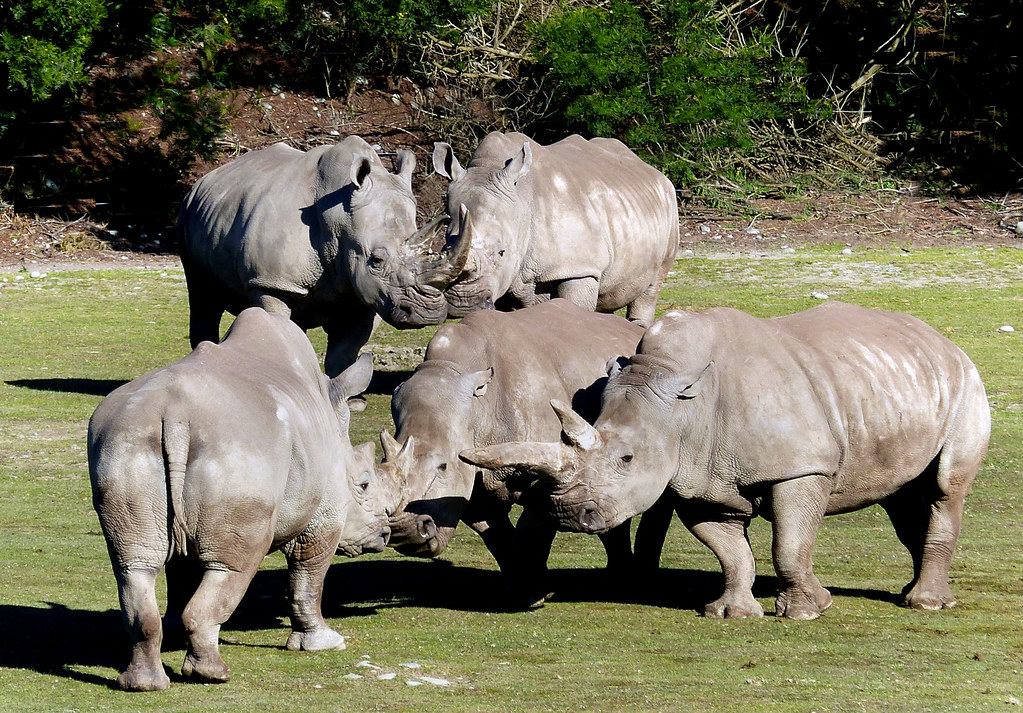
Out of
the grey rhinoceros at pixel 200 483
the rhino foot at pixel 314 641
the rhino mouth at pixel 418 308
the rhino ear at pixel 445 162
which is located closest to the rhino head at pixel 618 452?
the rhino foot at pixel 314 641

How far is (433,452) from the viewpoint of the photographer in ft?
28.0

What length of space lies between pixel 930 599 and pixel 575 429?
2251mm

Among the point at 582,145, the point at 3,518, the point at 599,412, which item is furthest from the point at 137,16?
the point at 599,412

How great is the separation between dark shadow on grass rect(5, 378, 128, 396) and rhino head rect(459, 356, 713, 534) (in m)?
7.27

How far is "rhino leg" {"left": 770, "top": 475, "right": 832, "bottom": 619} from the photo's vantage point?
8.38 m

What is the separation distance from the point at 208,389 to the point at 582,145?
8712mm

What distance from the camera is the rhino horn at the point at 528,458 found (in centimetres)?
784

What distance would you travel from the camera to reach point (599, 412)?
887 cm

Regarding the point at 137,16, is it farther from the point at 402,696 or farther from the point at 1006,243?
the point at 402,696

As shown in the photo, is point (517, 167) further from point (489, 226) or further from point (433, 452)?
point (433, 452)

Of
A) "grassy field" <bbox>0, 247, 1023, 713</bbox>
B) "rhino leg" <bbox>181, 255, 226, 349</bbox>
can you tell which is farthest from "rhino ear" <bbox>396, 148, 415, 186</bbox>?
"grassy field" <bbox>0, 247, 1023, 713</bbox>

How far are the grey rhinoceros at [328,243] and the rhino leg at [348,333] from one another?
3 centimetres

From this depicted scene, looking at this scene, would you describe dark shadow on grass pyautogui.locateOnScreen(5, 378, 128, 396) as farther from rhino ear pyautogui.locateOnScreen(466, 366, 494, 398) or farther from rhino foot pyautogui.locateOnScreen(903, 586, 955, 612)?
rhino foot pyautogui.locateOnScreen(903, 586, 955, 612)

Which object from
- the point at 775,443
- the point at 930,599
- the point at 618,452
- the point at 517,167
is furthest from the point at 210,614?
the point at 517,167
